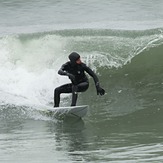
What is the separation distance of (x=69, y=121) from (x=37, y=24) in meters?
11.6

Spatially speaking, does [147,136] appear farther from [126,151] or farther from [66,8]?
[66,8]

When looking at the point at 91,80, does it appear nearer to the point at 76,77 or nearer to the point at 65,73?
the point at 76,77

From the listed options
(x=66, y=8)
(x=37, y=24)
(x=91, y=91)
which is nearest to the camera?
(x=91, y=91)

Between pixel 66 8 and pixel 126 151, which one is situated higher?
pixel 66 8

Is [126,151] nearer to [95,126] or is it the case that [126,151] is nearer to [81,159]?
[81,159]

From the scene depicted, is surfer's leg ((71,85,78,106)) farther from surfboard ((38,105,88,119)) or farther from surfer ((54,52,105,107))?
surfboard ((38,105,88,119))

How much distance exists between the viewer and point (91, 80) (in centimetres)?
1277

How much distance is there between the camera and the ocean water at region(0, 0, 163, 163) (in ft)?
23.0

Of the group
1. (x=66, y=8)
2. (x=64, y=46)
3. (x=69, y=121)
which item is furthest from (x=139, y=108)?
(x=66, y=8)

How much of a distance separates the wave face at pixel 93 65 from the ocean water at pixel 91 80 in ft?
0.08

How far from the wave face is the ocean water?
2 centimetres

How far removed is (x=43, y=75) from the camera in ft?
43.8

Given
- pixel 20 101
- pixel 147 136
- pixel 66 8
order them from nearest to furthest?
pixel 147 136 < pixel 20 101 < pixel 66 8

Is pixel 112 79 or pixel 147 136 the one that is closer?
pixel 147 136
